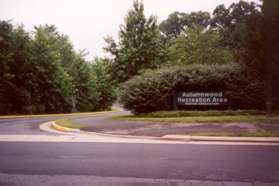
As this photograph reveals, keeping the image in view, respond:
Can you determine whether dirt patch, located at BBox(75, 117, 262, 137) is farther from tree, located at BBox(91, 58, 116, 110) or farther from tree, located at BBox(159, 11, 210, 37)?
tree, located at BBox(159, 11, 210, 37)

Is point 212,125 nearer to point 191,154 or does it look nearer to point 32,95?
point 191,154

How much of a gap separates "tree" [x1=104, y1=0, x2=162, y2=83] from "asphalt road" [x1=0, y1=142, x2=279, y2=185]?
19423mm

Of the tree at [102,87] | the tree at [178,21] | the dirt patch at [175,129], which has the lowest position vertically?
the dirt patch at [175,129]

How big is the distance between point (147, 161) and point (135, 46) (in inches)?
903

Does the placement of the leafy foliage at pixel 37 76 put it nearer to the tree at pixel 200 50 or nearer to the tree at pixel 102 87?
the tree at pixel 102 87

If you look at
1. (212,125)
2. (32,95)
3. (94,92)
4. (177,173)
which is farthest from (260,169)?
(94,92)

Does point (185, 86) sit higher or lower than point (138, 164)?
higher

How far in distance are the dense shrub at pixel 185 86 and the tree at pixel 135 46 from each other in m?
7.62

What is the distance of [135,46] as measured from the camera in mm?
30594

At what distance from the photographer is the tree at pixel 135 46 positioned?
3028cm

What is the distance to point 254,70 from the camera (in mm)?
20125

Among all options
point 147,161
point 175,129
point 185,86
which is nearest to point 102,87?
point 185,86

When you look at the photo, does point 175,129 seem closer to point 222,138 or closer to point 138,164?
point 222,138

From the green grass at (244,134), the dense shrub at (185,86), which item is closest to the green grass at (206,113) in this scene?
the dense shrub at (185,86)
